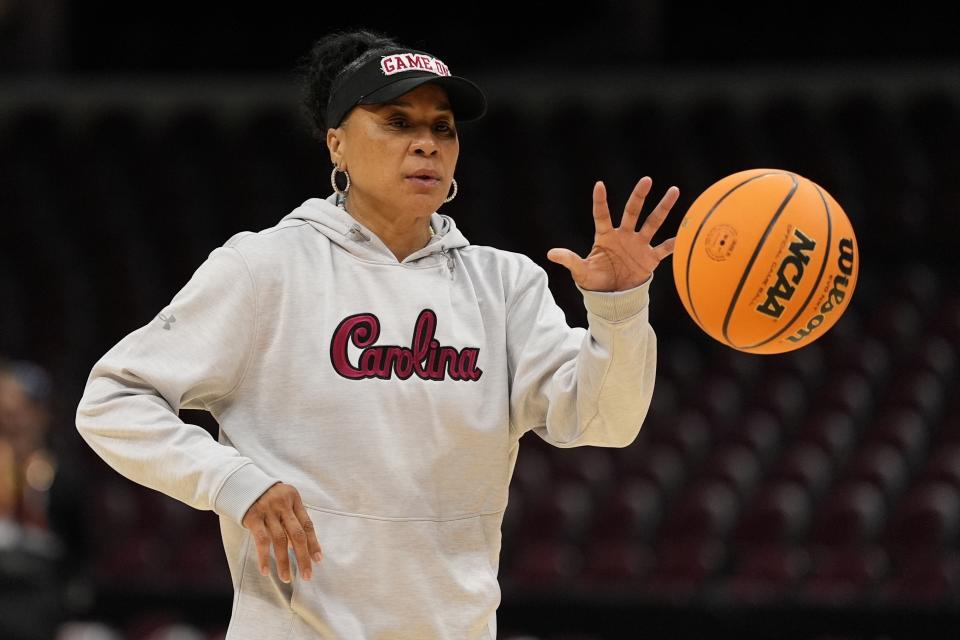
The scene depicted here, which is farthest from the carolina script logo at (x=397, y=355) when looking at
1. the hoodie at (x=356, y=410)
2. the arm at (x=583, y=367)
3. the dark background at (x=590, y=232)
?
the dark background at (x=590, y=232)

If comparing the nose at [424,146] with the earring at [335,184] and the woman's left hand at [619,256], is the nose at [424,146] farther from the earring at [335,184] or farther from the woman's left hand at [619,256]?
the woman's left hand at [619,256]

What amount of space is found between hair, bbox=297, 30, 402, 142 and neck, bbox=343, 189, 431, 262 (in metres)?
0.21

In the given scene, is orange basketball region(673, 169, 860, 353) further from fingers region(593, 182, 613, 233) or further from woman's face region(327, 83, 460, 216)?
woman's face region(327, 83, 460, 216)

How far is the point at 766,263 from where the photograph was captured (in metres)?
3.11

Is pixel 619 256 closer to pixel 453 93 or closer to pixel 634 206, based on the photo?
pixel 634 206

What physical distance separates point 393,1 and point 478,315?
9891 millimetres

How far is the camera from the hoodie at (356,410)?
9.43ft

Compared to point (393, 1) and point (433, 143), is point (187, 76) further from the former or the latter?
point (433, 143)

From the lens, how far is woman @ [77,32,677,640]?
2875 mm

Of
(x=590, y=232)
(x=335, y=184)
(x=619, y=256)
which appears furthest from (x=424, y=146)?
(x=590, y=232)

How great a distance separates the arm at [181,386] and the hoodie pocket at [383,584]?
9.3 inches

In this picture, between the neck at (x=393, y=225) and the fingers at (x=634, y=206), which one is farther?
the neck at (x=393, y=225)

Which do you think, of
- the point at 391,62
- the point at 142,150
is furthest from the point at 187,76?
the point at 391,62

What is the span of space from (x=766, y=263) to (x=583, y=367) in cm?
49
